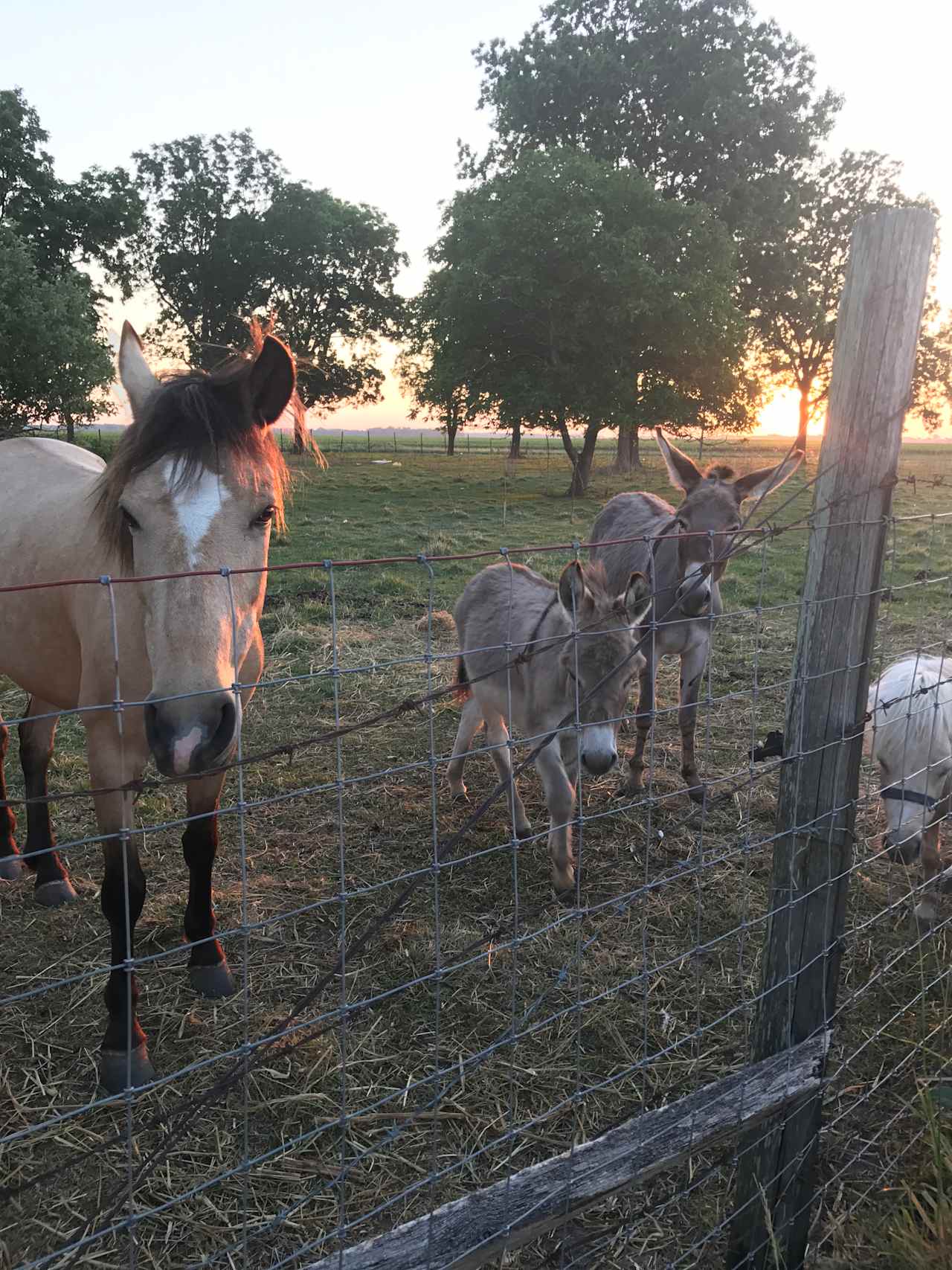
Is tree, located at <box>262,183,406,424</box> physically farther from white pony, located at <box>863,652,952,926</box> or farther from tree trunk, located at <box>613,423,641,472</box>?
white pony, located at <box>863,652,952,926</box>

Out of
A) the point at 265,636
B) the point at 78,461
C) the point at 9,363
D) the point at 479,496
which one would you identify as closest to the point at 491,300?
the point at 479,496

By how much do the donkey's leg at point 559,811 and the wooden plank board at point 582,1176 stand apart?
6.40ft

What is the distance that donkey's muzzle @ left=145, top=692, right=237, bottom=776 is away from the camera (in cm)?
207

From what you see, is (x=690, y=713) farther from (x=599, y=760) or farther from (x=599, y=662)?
(x=599, y=760)

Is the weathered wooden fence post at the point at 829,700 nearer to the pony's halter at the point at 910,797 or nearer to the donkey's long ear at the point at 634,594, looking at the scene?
the donkey's long ear at the point at 634,594

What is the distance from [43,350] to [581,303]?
14502 mm

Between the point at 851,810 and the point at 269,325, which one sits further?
the point at 269,325

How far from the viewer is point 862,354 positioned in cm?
224

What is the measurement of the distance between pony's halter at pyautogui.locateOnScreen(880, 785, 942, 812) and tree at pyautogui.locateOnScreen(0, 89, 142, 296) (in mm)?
28972

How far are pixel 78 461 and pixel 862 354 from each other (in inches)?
176

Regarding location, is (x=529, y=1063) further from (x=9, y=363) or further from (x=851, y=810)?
(x=9, y=363)

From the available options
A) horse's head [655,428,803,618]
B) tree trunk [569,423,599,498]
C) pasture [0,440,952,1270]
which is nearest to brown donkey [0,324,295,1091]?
pasture [0,440,952,1270]

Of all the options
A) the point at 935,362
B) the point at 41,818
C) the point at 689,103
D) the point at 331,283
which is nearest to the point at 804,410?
the point at 935,362

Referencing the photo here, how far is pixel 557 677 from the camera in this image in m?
4.45
